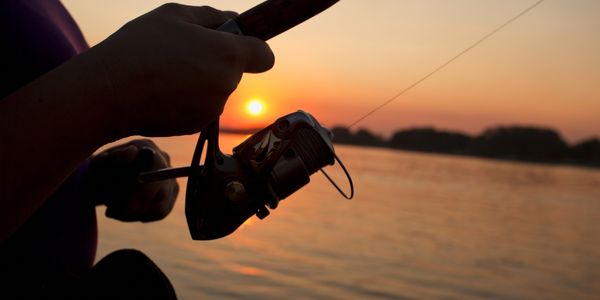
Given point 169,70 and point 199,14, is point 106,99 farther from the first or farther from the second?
point 199,14

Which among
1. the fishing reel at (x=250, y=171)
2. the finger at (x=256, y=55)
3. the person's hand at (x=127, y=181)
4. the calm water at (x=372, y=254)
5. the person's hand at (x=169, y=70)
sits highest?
the person's hand at (x=169, y=70)

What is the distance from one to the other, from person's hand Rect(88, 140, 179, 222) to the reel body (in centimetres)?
49

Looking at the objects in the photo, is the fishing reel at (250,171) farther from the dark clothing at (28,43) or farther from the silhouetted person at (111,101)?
the dark clothing at (28,43)

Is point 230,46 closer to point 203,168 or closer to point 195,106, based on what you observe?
point 195,106

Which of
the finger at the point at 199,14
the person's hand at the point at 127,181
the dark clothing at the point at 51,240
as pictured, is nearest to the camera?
the finger at the point at 199,14

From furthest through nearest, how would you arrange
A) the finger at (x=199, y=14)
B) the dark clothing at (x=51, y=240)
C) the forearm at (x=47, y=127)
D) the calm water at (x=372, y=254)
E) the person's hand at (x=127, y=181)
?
the calm water at (x=372, y=254) → the person's hand at (x=127, y=181) → the dark clothing at (x=51, y=240) → the finger at (x=199, y=14) → the forearm at (x=47, y=127)

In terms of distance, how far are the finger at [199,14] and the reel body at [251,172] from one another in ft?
0.92

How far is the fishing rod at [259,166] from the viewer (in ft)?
5.09

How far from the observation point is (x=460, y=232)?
30.7 ft

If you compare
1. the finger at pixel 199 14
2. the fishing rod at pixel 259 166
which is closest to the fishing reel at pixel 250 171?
the fishing rod at pixel 259 166

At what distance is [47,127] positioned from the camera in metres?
1.09

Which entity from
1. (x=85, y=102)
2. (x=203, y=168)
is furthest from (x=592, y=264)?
(x=85, y=102)

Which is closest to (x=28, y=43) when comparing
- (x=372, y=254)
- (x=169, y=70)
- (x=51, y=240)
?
(x=51, y=240)

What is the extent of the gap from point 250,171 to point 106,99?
58cm
